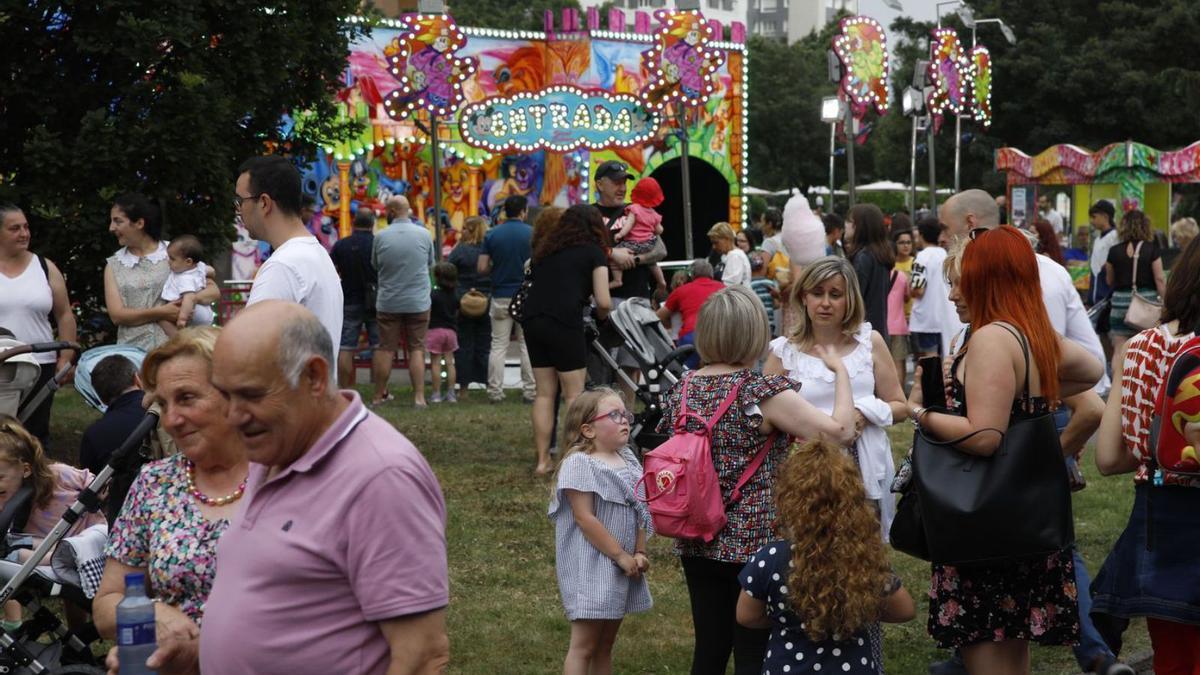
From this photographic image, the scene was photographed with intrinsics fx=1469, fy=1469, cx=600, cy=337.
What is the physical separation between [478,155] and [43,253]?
13260mm

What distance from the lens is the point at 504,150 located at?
723 inches

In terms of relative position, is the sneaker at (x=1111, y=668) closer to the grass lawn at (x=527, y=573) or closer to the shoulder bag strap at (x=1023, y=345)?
the grass lawn at (x=527, y=573)

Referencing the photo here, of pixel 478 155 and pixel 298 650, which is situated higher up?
pixel 478 155

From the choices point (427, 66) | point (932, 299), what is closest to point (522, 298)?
point (932, 299)

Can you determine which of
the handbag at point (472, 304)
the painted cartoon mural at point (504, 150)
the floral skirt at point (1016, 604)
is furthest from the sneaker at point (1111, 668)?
the painted cartoon mural at point (504, 150)

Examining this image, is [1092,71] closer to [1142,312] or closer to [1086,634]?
[1142,312]

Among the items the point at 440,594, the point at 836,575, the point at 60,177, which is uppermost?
the point at 60,177

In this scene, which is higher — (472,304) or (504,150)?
(504,150)

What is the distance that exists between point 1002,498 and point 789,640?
79 cm

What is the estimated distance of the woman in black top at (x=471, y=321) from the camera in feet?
49.5

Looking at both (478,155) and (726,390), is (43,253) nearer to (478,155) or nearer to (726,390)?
(726,390)

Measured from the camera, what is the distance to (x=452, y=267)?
47.3 ft

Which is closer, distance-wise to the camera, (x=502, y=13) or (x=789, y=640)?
(x=789, y=640)

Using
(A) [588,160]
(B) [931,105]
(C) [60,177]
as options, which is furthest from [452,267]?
(B) [931,105]
